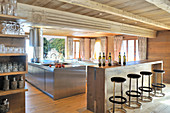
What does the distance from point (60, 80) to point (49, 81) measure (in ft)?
1.43

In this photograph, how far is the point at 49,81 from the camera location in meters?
4.43

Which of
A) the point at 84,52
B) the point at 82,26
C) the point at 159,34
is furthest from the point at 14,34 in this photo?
the point at 84,52

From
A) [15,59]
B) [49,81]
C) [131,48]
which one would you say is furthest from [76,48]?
[15,59]

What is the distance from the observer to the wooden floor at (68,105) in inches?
135

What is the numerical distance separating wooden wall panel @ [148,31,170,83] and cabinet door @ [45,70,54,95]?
595cm

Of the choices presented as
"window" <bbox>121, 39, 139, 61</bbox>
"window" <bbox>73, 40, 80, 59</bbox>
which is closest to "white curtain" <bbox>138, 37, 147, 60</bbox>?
"window" <bbox>121, 39, 139, 61</bbox>

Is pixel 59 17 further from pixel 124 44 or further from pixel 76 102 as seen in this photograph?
pixel 124 44

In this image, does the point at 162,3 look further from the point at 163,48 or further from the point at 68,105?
the point at 163,48

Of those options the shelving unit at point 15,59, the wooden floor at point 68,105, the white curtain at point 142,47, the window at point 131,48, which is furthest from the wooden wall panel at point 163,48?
the shelving unit at point 15,59

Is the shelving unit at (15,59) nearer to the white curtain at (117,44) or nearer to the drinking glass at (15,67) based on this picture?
the drinking glass at (15,67)

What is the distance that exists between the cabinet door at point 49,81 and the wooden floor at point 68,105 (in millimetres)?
244

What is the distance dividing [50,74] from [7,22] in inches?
91.8

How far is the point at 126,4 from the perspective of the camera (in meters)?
3.10

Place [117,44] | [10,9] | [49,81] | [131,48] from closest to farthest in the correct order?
[10,9] < [49,81] < [131,48] < [117,44]
